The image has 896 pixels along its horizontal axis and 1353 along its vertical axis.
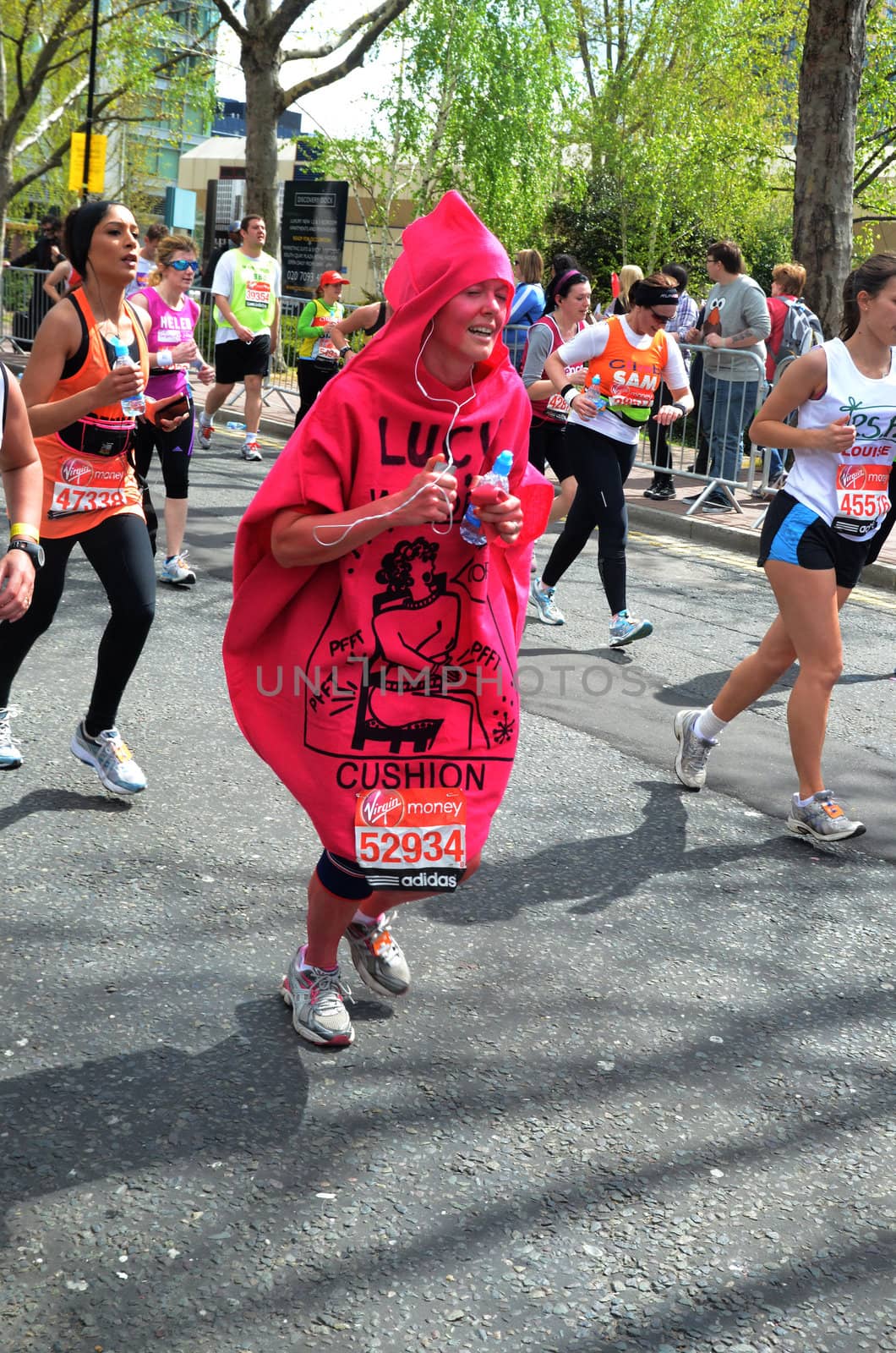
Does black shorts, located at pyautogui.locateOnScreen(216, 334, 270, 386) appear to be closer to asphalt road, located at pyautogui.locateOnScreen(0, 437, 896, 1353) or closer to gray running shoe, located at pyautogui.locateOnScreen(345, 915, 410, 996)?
asphalt road, located at pyautogui.locateOnScreen(0, 437, 896, 1353)

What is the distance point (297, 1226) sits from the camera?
2.71m

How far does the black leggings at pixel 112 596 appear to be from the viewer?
4.79 meters

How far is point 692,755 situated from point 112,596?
2358 mm

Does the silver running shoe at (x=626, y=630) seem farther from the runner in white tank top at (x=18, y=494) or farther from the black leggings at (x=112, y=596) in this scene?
the runner in white tank top at (x=18, y=494)

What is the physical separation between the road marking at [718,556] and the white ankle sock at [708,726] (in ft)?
15.5

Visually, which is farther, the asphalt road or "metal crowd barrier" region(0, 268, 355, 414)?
"metal crowd barrier" region(0, 268, 355, 414)

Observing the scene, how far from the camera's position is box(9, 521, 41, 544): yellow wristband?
339 centimetres

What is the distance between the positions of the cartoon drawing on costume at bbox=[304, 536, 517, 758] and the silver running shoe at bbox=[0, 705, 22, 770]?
91.8 inches

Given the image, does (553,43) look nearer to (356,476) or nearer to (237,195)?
(237,195)

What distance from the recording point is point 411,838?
3.06 m

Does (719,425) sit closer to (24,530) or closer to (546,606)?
(546,606)

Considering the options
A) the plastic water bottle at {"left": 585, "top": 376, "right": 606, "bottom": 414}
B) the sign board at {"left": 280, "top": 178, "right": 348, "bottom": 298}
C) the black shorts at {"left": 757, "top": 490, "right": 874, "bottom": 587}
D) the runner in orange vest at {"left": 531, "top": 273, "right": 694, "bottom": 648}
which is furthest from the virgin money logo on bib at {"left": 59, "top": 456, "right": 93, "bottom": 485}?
the sign board at {"left": 280, "top": 178, "right": 348, "bottom": 298}

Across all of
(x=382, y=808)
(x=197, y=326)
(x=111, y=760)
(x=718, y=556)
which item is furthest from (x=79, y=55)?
(x=382, y=808)

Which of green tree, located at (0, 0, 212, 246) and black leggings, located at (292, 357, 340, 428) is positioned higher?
green tree, located at (0, 0, 212, 246)
